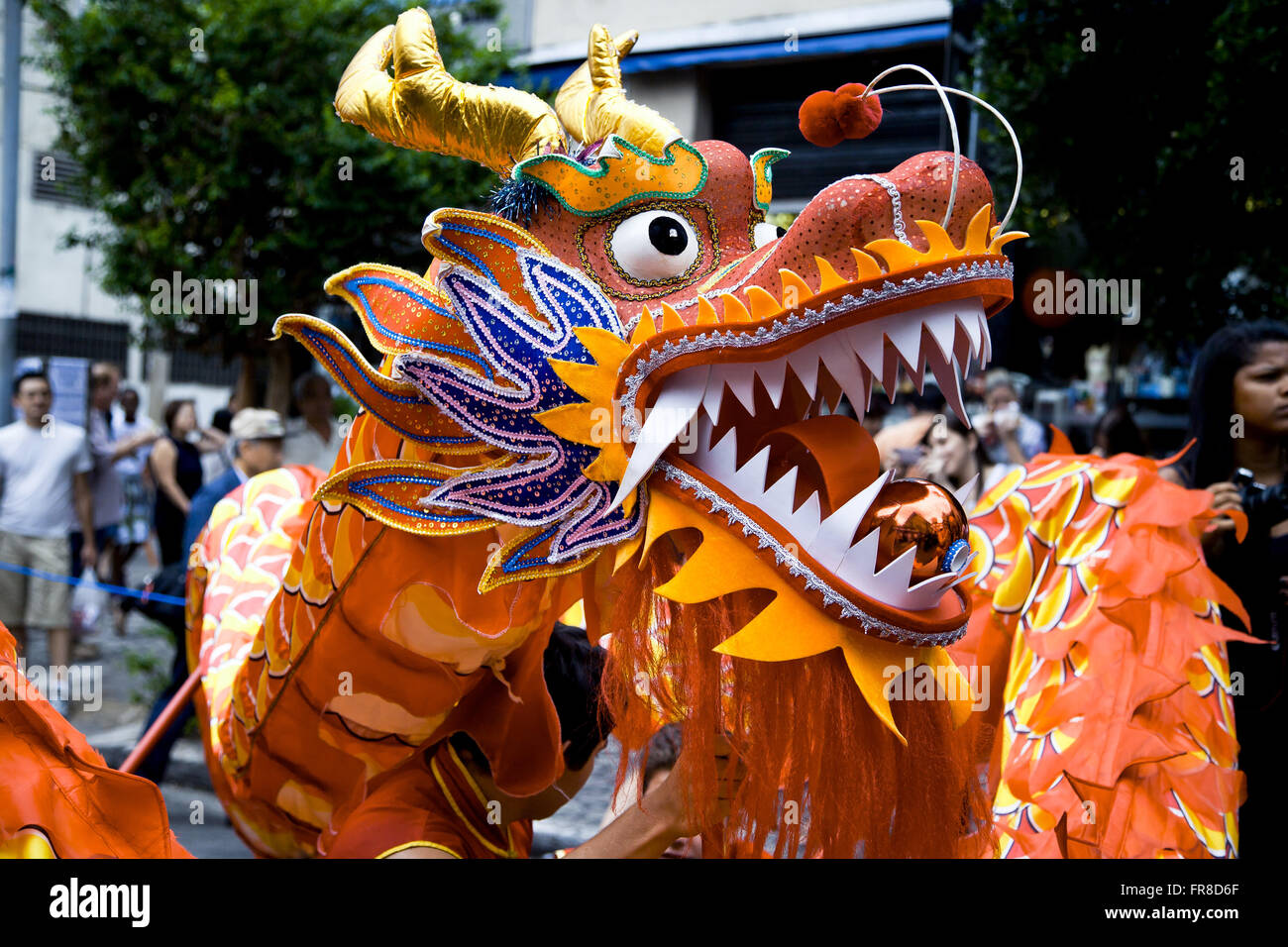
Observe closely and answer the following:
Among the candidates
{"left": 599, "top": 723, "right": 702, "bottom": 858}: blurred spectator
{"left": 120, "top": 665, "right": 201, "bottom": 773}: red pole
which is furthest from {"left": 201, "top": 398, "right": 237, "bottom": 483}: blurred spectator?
{"left": 599, "top": 723, "right": 702, "bottom": 858}: blurred spectator

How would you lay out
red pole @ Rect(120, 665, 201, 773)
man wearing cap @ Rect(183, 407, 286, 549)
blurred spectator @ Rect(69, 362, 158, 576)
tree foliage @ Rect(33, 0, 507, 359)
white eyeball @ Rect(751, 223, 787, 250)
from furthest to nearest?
tree foliage @ Rect(33, 0, 507, 359) < blurred spectator @ Rect(69, 362, 158, 576) < man wearing cap @ Rect(183, 407, 286, 549) < red pole @ Rect(120, 665, 201, 773) < white eyeball @ Rect(751, 223, 787, 250)

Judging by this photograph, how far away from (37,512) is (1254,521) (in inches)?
235

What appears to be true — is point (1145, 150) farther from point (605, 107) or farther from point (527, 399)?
point (527, 399)

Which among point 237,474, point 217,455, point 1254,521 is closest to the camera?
point 1254,521

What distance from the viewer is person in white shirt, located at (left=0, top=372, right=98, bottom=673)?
6.36 metres

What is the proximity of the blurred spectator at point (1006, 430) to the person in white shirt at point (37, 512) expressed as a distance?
179 inches

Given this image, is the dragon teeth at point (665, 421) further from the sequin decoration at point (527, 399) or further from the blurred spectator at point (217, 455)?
the blurred spectator at point (217, 455)

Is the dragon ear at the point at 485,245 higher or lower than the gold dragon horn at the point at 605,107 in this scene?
lower

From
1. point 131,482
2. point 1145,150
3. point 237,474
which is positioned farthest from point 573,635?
point 131,482

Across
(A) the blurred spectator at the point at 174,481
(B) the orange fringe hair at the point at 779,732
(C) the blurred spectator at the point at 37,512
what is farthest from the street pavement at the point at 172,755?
(B) the orange fringe hair at the point at 779,732

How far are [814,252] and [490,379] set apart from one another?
0.43m

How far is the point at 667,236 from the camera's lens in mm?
1571

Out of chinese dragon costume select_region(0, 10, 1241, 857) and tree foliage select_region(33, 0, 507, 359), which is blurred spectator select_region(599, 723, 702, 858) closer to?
chinese dragon costume select_region(0, 10, 1241, 857)

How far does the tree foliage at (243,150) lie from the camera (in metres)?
8.51
